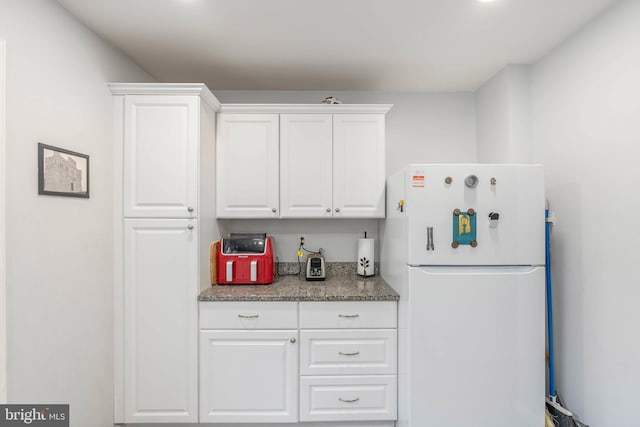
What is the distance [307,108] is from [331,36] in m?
0.53

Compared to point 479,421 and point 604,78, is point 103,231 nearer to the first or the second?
point 479,421

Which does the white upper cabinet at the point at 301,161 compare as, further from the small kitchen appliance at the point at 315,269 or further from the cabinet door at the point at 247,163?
the small kitchen appliance at the point at 315,269

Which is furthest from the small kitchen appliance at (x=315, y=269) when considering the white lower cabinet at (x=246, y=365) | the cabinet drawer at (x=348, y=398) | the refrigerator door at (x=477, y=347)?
the refrigerator door at (x=477, y=347)

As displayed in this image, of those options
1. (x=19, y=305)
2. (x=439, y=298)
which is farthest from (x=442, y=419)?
(x=19, y=305)

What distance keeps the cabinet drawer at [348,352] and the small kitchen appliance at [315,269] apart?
0.51 metres

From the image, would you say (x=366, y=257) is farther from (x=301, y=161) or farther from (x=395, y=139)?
(x=395, y=139)

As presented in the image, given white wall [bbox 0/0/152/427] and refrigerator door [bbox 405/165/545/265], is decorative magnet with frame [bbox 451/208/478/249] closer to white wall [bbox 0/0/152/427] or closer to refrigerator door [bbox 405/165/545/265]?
refrigerator door [bbox 405/165/545/265]

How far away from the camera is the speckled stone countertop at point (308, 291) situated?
1896 mm

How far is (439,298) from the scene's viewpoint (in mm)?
1700

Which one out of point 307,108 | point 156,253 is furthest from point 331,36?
point 156,253

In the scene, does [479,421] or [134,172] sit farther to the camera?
[134,172]

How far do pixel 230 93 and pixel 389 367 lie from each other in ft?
7.82

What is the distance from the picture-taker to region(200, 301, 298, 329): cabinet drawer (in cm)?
189

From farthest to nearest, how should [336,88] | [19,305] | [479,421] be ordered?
[336,88], [479,421], [19,305]
